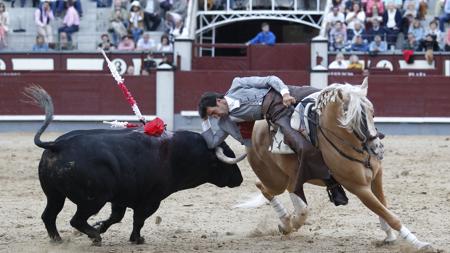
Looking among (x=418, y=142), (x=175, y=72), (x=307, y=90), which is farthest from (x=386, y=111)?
(x=307, y=90)

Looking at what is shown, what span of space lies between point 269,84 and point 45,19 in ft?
44.2

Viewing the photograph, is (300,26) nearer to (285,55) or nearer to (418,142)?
(285,55)

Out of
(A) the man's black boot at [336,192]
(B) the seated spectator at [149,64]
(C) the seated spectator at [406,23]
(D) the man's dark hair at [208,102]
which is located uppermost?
(C) the seated spectator at [406,23]

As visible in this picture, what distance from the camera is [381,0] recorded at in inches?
773

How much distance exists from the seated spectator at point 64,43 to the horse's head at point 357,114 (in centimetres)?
1350

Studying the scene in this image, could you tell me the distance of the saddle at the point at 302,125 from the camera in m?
7.09

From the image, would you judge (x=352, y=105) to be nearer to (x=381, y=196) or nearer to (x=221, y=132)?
(x=381, y=196)

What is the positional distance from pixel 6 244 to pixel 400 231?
276cm

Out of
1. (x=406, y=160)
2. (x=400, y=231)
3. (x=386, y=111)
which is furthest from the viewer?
(x=386, y=111)

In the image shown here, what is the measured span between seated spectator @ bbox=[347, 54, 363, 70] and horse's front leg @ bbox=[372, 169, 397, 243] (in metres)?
10.9

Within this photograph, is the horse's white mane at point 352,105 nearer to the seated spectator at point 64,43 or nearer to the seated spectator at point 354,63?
the seated spectator at point 354,63

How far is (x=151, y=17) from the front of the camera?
20578 millimetres

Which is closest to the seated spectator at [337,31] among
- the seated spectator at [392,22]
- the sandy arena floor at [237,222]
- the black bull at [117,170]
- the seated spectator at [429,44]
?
the seated spectator at [392,22]

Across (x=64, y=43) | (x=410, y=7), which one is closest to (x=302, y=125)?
(x=410, y=7)
